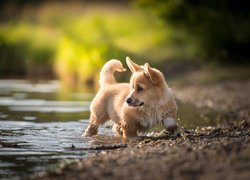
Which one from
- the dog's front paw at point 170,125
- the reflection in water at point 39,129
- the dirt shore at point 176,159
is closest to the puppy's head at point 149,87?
the dog's front paw at point 170,125

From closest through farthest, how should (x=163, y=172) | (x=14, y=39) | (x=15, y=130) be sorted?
(x=163, y=172) < (x=15, y=130) < (x=14, y=39)

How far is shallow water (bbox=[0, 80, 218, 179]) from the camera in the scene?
27.7ft

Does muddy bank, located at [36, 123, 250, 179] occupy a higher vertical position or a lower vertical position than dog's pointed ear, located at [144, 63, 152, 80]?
lower

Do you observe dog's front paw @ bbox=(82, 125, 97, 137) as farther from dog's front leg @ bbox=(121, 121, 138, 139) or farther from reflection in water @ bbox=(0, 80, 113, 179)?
dog's front leg @ bbox=(121, 121, 138, 139)

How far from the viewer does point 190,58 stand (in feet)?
74.4

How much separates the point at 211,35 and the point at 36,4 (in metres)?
14.0

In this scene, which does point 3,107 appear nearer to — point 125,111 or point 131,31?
point 125,111

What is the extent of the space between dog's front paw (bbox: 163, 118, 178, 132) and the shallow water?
75 cm

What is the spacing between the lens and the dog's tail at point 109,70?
11508mm

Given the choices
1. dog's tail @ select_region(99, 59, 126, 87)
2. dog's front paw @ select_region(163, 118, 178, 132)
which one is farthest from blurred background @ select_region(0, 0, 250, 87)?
dog's front paw @ select_region(163, 118, 178, 132)

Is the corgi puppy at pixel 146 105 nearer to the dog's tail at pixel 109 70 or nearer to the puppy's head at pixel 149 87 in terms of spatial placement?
the puppy's head at pixel 149 87

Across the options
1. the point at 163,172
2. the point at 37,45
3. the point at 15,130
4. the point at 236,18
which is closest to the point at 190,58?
the point at 236,18

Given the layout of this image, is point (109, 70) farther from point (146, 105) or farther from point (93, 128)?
point (146, 105)

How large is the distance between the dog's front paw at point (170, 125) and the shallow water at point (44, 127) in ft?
2.45
